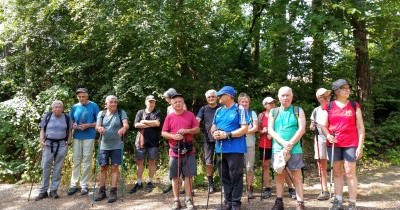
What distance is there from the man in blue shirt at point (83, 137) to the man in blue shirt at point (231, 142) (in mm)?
2940

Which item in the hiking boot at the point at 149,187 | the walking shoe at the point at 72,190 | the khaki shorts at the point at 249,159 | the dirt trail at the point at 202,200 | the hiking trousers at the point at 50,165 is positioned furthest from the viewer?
the hiking boot at the point at 149,187

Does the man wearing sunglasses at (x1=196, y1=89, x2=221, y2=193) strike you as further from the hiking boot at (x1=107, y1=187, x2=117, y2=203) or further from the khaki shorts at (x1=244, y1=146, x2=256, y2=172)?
the hiking boot at (x1=107, y1=187, x2=117, y2=203)

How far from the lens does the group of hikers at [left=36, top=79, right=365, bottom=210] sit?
5.14m

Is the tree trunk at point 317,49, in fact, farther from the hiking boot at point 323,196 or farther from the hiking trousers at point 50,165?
the hiking trousers at point 50,165

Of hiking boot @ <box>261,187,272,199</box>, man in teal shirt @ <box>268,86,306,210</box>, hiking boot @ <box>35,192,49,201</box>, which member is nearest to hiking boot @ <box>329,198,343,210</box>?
man in teal shirt @ <box>268,86,306,210</box>

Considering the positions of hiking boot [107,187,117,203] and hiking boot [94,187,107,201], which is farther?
hiking boot [94,187,107,201]

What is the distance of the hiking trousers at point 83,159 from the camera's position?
7.10 meters

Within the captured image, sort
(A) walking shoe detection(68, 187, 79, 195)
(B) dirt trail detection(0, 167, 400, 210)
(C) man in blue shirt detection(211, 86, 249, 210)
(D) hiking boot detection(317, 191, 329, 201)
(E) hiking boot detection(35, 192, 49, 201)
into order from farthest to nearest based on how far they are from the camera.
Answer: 1. (A) walking shoe detection(68, 187, 79, 195)
2. (E) hiking boot detection(35, 192, 49, 201)
3. (D) hiking boot detection(317, 191, 329, 201)
4. (B) dirt trail detection(0, 167, 400, 210)
5. (C) man in blue shirt detection(211, 86, 249, 210)

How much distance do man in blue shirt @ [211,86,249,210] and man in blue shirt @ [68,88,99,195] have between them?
294cm

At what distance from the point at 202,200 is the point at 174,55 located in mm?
4654

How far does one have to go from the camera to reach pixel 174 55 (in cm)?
981

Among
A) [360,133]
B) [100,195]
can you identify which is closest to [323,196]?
[360,133]

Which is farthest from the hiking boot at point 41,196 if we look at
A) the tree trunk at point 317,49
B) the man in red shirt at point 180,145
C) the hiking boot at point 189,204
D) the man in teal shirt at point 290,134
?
the tree trunk at point 317,49

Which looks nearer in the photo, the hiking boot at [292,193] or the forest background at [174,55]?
the hiking boot at [292,193]
